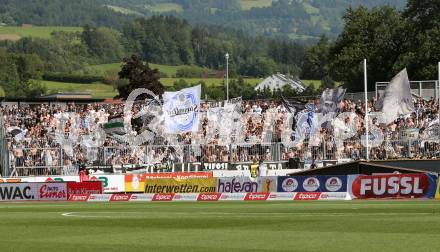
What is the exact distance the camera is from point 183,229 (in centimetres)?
2544

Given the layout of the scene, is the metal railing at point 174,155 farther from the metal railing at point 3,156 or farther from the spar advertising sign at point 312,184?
the spar advertising sign at point 312,184

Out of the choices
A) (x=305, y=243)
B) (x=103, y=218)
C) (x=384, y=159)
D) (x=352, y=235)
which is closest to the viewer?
(x=305, y=243)

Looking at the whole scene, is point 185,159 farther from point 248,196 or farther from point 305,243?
point 305,243

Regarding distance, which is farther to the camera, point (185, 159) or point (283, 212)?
point (185, 159)

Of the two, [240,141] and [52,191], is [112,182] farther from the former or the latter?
[240,141]

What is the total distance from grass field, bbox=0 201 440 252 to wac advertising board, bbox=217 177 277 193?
17471 millimetres

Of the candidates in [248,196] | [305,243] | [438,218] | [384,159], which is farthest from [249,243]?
[384,159]

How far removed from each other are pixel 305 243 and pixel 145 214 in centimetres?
1356

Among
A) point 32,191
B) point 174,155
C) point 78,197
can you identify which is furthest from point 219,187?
point 32,191

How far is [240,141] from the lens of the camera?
199 feet

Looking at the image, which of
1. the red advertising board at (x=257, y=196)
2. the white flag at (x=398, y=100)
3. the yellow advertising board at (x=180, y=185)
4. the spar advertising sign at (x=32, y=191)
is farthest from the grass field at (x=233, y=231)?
the yellow advertising board at (x=180, y=185)

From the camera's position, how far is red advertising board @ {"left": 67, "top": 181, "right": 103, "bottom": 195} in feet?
178

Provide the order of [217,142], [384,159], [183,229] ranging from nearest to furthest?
[183,229] < [384,159] < [217,142]

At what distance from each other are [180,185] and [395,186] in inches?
594
